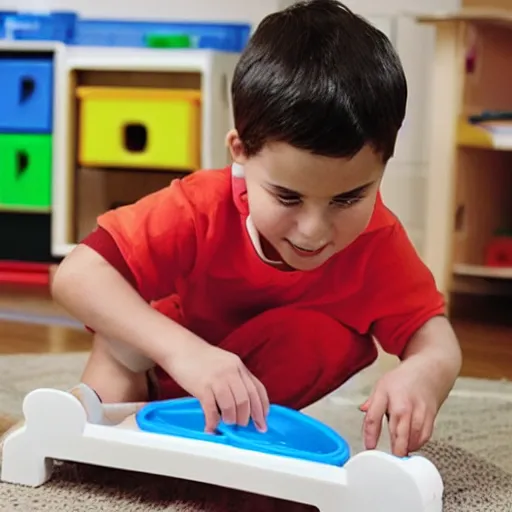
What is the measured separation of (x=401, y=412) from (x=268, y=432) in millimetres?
99

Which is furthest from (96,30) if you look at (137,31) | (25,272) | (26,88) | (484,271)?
(484,271)

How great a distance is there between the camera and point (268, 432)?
74 centimetres

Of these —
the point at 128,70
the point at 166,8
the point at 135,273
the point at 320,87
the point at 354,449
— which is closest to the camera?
the point at 320,87

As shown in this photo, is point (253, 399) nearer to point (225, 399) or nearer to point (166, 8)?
point (225, 399)

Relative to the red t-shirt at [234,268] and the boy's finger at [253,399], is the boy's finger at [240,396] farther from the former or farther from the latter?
the red t-shirt at [234,268]

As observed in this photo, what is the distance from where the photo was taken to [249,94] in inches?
28.6

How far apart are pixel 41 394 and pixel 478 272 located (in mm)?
1094

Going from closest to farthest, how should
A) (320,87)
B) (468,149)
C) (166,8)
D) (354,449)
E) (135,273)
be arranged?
(320,87) → (135,273) → (354,449) → (468,149) → (166,8)

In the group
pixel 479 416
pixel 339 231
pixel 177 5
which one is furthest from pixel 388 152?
pixel 177 5

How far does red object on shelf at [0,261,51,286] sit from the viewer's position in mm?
1870

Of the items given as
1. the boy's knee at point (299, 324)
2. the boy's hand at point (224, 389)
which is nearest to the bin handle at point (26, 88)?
the boy's knee at point (299, 324)

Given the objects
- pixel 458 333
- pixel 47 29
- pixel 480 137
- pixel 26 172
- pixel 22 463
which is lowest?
pixel 458 333

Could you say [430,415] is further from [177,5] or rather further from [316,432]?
[177,5]

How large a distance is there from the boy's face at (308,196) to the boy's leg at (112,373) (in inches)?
6.6
